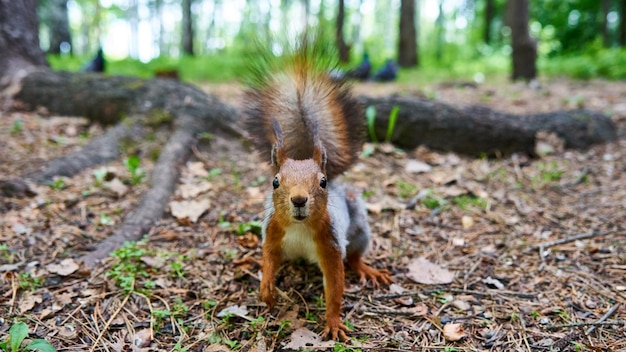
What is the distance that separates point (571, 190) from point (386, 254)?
→ 5.33ft

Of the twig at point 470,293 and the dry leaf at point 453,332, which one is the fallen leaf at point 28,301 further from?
the dry leaf at point 453,332

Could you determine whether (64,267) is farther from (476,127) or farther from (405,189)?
(476,127)

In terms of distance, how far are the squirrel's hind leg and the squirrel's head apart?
595 mm

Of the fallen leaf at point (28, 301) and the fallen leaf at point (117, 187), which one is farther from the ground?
the fallen leaf at point (117, 187)

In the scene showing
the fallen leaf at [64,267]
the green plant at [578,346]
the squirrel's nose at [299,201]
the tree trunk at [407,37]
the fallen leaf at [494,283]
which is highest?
the tree trunk at [407,37]

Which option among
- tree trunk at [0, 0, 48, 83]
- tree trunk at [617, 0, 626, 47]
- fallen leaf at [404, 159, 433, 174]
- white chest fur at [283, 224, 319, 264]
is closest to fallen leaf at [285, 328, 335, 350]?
white chest fur at [283, 224, 319, 264]

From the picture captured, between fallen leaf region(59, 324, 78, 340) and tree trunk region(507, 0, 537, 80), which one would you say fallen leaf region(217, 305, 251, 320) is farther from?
tree trunk region(507, 0, 537, 80)

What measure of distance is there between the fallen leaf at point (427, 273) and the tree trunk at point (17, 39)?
13.6 feet

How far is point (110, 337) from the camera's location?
1.89m

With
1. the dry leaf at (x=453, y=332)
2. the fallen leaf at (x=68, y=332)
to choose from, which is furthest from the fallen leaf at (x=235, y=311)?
the dry leaf at (x=453, y=332)

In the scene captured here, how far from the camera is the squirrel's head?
1.73 metres

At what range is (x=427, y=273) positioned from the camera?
94.9 inches

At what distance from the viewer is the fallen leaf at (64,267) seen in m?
2.22

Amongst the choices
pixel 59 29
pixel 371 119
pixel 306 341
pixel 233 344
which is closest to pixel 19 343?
pixel 233 344
